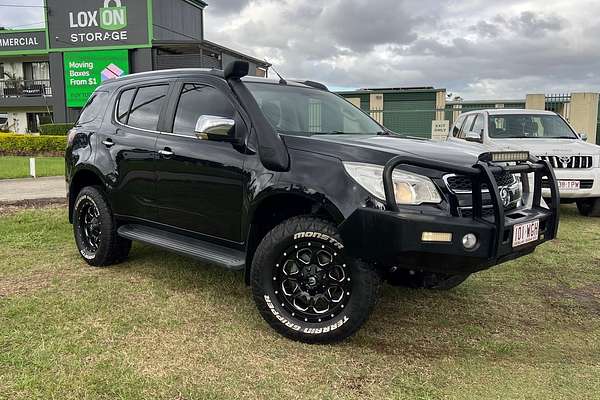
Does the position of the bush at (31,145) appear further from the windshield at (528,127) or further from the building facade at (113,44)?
the windshield at (528,127)

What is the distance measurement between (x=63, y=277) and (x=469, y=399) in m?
3.77

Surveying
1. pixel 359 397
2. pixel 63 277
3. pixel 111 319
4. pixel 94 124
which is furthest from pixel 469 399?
pixel 94 124

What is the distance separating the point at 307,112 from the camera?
4328mm

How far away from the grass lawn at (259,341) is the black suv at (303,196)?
1.08 feet

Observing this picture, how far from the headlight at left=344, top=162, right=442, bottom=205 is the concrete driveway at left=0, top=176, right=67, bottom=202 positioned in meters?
8.47

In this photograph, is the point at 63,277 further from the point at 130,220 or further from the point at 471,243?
the point at 471,243

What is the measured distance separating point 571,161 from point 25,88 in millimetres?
40174

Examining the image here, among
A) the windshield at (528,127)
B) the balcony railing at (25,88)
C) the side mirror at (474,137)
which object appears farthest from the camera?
the balcony railing at (25,88)

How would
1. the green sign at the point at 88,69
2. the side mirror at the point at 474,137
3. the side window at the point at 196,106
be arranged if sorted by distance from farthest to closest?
the green sign at the point at 88,69
the side mirror at the point at 474,137
the side window at the point at 196,106

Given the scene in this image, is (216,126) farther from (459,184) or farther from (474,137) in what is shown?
(474,137)

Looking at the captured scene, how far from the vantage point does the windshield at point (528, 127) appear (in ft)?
28.8

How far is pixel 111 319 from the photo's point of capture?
3.86 m

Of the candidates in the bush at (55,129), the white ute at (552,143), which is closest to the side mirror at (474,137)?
the white ute at (552,143)

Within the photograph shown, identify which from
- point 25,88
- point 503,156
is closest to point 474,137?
point 503,156
